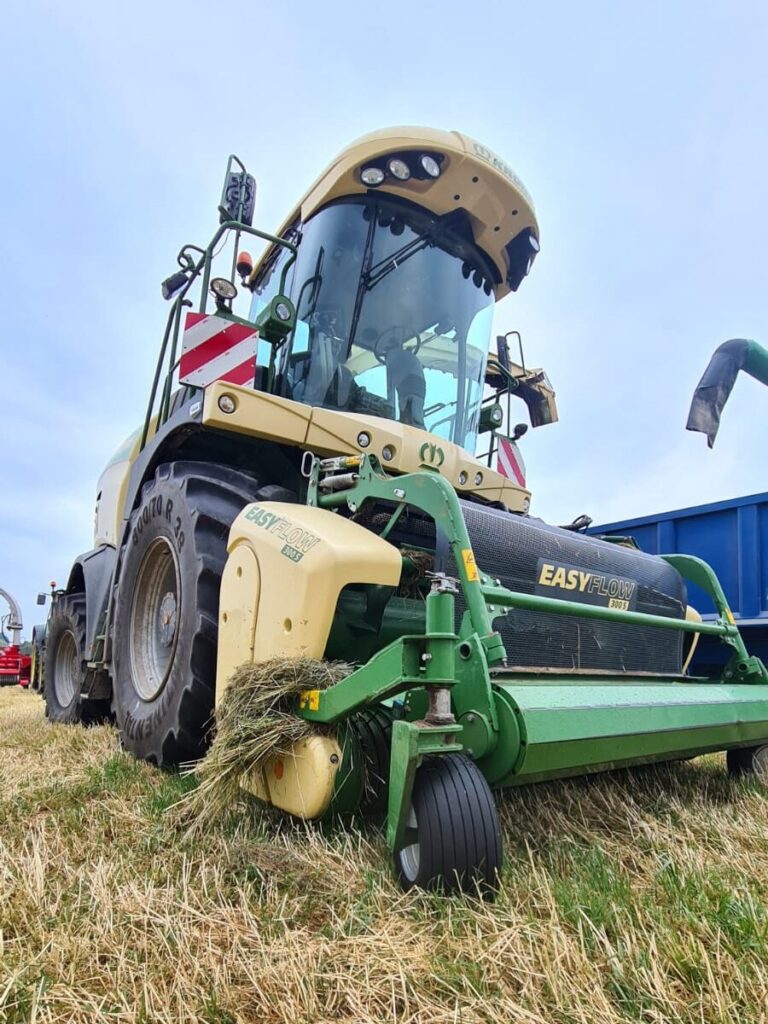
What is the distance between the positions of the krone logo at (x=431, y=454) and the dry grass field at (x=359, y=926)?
4.92 ft

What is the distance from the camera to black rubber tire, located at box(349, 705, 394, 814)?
2146 mm

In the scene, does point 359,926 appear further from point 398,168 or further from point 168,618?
point 398,168

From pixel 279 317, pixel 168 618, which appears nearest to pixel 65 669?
pixel 168 618

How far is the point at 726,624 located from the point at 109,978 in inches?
114

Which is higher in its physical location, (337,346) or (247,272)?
(247,272)

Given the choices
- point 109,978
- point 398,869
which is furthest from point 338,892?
point 109,978

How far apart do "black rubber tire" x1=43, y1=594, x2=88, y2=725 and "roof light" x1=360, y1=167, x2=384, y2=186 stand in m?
3.56

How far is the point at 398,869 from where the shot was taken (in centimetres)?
174

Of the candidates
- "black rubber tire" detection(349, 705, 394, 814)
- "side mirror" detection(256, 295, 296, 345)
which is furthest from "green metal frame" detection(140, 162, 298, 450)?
"black rubber tire" detection(349, 705, 394, 814)

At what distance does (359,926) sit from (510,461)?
Answer: 11.0 ft

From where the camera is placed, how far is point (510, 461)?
15.0ft

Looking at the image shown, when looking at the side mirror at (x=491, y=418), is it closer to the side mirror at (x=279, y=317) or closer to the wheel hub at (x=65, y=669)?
the side mirror at (x=279, y=317)

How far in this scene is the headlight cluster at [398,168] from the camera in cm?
345

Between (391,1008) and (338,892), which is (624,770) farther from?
(391,1008)
